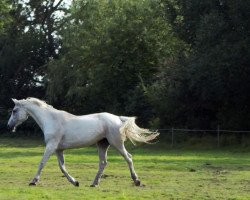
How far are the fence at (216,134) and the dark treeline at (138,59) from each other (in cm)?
120

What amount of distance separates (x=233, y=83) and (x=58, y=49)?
1262 inches

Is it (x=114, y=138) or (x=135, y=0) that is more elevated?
(x=135, y=0)

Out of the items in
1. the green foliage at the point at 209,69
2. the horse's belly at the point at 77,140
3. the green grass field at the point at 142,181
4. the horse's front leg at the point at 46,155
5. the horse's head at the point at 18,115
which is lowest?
the green grass field at the point at 142,181

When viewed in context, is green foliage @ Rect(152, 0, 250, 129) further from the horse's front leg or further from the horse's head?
the horse's front leg

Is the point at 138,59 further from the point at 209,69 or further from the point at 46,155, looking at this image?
the point at 46,155

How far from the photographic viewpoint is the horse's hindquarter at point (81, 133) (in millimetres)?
16703

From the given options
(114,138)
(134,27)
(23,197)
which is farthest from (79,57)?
(23,197)

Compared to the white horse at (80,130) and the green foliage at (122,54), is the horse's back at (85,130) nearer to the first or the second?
the white horse at (80,130)

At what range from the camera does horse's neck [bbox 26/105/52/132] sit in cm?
1683

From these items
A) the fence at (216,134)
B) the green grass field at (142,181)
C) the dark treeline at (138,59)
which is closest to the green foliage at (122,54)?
the dark treeline at (138,59)

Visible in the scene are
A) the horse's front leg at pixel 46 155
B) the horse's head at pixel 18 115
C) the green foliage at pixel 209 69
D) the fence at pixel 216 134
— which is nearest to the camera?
the horse's front leg at pixel 46 155

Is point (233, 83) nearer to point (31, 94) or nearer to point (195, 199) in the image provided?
point (195, 199)

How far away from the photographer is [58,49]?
66.6 metres

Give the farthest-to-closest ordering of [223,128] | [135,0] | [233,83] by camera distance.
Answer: [135,0] < [223,128] < [233,83]
